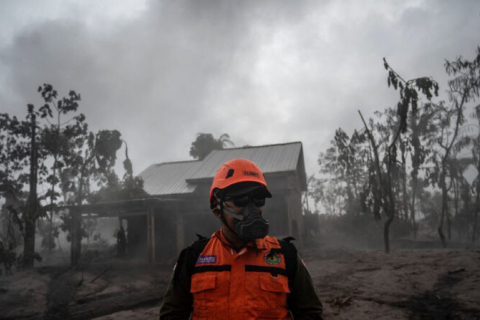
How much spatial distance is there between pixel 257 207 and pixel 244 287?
52 centimetres

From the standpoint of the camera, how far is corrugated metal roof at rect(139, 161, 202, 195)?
16.2 m

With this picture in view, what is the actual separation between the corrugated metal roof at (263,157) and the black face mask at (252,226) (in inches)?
497

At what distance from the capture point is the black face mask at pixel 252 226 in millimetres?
1889

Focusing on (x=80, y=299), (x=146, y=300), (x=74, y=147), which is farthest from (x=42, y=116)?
(x=146, y=300)

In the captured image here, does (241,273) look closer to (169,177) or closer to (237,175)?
(237,175)

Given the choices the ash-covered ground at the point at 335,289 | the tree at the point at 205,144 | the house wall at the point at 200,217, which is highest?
the tree at the point at 205,144

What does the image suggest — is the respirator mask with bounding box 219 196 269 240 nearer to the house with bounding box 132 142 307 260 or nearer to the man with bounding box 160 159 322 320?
the man with bounding box 160 159 322 320

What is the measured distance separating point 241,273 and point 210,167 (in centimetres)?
1531

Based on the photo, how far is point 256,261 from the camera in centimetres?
191

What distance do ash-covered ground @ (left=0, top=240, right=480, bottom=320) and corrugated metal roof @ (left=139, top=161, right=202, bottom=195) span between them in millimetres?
4819

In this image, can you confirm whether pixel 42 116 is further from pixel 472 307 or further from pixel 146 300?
pixel 472 307

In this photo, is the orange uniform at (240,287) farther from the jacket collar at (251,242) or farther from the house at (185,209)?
the house at (185,209)

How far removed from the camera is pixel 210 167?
17.1 metres

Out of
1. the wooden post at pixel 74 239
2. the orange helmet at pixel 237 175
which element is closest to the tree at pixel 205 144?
the wooden post at pixel 74 239
